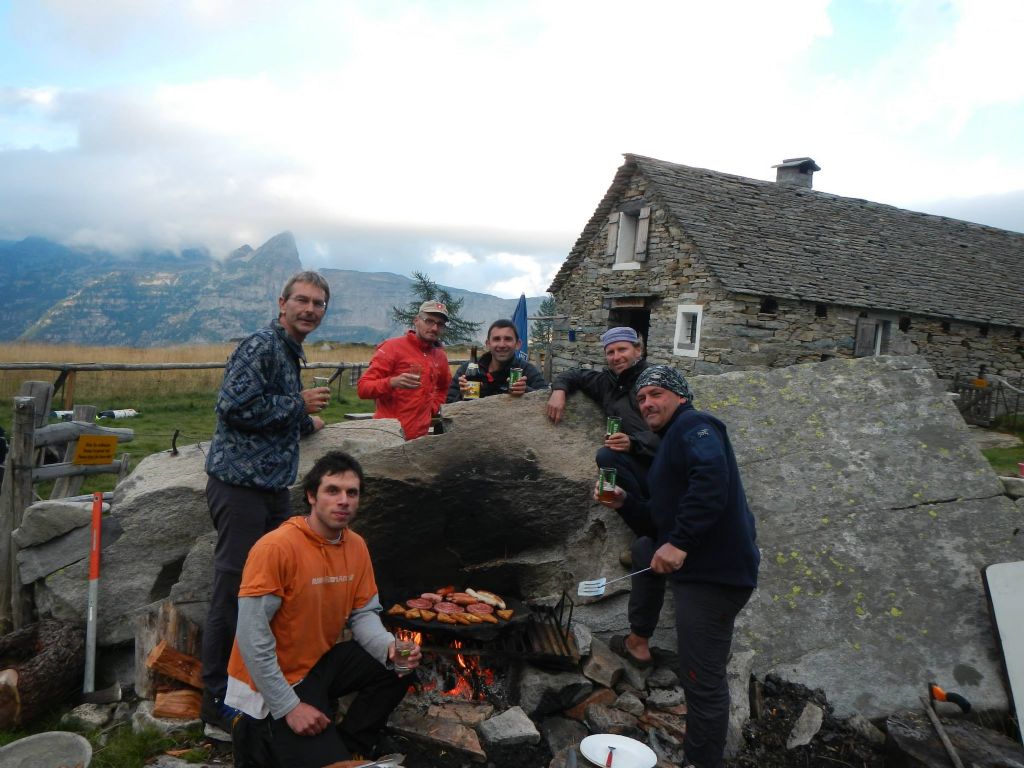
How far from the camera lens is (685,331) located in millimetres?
14617

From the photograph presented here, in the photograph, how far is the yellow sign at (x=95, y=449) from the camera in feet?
15.7

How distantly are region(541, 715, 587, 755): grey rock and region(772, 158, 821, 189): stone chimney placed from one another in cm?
1982

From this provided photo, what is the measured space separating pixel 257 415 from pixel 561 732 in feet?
7.74

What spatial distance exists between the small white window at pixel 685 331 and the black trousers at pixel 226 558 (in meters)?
12.3

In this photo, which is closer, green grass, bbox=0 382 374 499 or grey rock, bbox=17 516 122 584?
grey rock, bbox=17 516 122 584

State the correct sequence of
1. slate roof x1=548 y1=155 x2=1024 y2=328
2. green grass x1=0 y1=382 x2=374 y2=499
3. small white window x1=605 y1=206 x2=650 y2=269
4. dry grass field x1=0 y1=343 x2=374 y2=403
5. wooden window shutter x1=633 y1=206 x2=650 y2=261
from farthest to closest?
small white window x1=605 y1=206 x2=650 y2=269 → wooden window shutter x1=633 y1=206 x2=650 y2=261 → slate roof x1=548 y1=155 x2=1024 y2=328 → dry grass field x1=0 y1=343 x2=374 y2=403 → green grass x1=0 y1=382 x2=374 y2=499

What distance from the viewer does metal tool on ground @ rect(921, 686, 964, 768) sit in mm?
3180

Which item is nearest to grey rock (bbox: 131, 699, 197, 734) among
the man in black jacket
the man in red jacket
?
the man in red jacket

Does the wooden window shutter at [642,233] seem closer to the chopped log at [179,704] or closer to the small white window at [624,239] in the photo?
the small white window at [624,239]

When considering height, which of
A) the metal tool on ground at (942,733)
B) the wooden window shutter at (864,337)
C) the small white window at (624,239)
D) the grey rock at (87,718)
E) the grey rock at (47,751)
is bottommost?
the grey rock at (87,718)

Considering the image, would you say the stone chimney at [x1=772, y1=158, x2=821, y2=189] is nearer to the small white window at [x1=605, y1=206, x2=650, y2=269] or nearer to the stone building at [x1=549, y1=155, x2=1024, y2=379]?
the stone building at [x1=549, y1=155, x2=1024, y2=379]

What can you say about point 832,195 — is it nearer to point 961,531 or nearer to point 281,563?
point 961,531

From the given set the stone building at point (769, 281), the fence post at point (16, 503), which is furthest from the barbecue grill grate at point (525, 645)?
the stone building at point (769, 281)

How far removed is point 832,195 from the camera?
18453 millimetres
